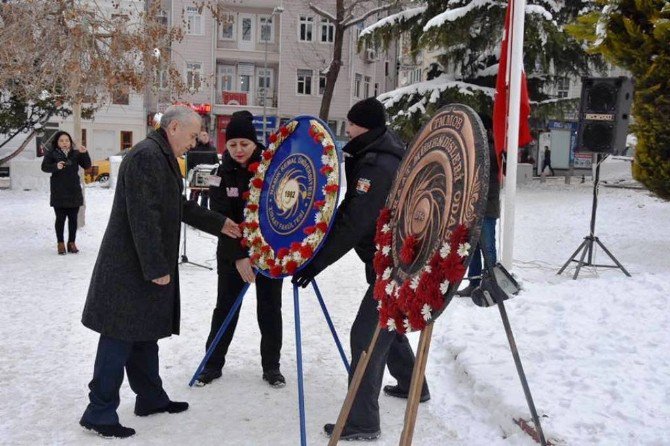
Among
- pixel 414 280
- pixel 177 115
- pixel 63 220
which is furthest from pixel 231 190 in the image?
pixel 63 220

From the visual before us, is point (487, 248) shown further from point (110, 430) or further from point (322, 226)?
point (110, 430)

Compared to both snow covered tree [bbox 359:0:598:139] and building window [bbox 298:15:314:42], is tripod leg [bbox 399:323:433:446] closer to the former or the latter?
snow covered tree [bbox 359:0:598:139]

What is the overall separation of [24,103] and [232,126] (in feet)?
65.6

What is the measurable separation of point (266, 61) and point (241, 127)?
3742 cm

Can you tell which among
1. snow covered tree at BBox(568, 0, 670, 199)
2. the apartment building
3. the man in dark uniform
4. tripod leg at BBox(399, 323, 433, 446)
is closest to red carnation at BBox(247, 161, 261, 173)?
the man in dark uniform

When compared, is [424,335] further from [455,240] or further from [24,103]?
[24,103]

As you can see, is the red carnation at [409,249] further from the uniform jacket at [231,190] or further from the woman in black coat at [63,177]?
the woman in black coat at [63,177]

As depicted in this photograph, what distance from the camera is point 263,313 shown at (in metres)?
5.14

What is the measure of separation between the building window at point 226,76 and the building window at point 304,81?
14.2 ft

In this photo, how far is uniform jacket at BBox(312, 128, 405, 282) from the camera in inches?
154

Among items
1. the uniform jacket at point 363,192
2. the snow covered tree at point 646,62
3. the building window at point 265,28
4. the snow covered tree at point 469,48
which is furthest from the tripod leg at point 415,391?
the building window at point 265,28

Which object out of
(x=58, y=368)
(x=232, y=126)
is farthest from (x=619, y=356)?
(x=58, y=368)

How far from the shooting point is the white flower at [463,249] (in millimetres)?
2843

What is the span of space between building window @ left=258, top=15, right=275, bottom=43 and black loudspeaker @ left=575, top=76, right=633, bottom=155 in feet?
112
